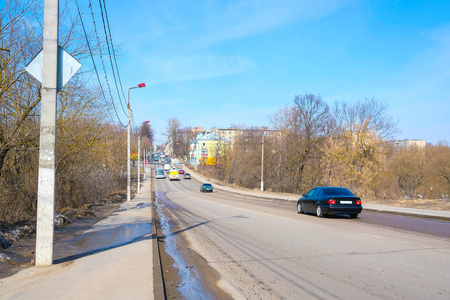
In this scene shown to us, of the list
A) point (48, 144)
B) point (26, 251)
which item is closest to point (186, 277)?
point (48, 144)

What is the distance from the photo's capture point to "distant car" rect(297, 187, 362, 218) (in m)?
16.5

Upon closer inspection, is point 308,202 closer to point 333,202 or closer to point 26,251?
point 333,202

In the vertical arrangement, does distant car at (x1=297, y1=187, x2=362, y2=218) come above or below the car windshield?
below

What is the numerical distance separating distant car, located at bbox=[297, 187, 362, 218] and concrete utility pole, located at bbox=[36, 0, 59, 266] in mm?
13009

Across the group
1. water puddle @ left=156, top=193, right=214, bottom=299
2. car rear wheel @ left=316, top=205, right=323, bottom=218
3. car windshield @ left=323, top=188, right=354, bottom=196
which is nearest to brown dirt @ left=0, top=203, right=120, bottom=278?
water puddle @ left=156, top=193, right=214, bottom=299

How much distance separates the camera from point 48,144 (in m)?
6.62

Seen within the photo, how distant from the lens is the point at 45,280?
5621 mm

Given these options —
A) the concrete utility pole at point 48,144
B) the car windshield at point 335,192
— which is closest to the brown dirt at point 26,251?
the concrete utility pole at point 48,144

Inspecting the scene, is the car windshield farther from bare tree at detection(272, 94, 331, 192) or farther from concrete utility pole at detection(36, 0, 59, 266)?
bare tree at detection(272, 94, 331, 192)

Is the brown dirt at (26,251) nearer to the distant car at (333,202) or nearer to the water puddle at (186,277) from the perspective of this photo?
the water puddle at (186,277)

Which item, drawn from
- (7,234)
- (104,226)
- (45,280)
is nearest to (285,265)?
(45,280)

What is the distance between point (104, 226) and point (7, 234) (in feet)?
14.0

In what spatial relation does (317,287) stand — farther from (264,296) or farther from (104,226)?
(104,226)

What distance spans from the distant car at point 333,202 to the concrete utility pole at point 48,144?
1301cm
